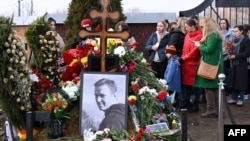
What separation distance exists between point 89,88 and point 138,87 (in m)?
0.56

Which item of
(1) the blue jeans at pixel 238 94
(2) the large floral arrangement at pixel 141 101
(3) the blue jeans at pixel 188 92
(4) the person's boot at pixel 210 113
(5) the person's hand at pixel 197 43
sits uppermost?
(5) the person's hand at pixel 197 43

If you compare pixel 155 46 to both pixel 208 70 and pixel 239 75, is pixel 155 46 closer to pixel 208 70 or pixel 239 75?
pixel 208 70

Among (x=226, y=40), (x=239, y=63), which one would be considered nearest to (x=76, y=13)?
(x=226, y=40)

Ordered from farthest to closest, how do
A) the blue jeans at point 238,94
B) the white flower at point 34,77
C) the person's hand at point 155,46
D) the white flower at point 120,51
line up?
the blue jeans at point 238,94 → the person's hand at point 155,46 → the white flower at point 120,51 → the white flower at point 34,77

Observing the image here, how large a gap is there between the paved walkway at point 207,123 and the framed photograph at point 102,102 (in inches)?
92.4

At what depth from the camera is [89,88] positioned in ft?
16.0

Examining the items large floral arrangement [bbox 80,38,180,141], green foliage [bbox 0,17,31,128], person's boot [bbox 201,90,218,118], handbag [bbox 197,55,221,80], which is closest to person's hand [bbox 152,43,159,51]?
handbag [bbox 197,55,221,80]

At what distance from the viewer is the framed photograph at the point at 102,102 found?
15.9 feet

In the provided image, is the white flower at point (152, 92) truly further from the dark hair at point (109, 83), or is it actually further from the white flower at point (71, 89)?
the white flower at point (71, 89)

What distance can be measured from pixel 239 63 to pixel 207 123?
1.65 metres

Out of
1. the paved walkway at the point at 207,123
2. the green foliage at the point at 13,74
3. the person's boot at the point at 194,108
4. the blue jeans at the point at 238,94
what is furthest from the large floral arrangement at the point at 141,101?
the blue jeans at the point at 238,94

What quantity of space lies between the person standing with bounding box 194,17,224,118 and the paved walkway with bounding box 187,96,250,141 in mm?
195

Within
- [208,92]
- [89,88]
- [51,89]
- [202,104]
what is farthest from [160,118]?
[202,104]

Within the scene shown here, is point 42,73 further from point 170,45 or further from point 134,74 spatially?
point 170,45
